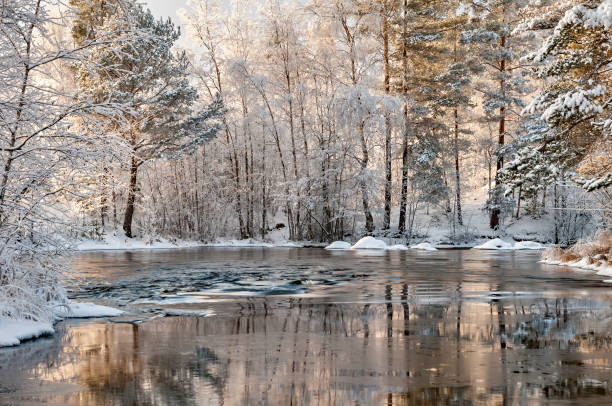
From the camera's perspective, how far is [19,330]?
7.83 m

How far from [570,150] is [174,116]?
23517 millimetres

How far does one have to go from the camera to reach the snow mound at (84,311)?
9.55 metres

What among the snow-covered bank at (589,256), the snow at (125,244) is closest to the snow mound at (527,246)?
the snow-covered bank at (589,256)

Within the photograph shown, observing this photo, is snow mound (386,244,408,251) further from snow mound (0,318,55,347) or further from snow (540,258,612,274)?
snow mound (0,318,55,347)

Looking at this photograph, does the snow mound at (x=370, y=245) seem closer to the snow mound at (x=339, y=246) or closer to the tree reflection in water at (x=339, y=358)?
the snow mound at (x=339, y=246)

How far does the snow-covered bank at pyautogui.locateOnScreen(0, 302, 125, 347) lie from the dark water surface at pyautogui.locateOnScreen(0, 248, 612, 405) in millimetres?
206

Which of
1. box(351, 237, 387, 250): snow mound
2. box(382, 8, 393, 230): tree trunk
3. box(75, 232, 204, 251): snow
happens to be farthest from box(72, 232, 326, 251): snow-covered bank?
box(382, 8, 393, 230): tree trunk

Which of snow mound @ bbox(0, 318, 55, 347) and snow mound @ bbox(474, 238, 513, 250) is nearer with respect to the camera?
snow mound @ bbox(0, 318, 55, 347)

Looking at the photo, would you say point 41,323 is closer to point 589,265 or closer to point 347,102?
point 589,265

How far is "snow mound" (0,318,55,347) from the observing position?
7406 millimetres

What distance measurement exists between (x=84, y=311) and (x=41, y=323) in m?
1.45

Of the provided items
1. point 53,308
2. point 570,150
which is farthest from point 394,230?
point 53,308

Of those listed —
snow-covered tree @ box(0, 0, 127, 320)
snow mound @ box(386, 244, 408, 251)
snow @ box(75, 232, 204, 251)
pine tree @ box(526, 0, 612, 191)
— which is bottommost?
snow mound @ box(386, 244, 408, 251)

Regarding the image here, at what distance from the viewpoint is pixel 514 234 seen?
38469 mm
